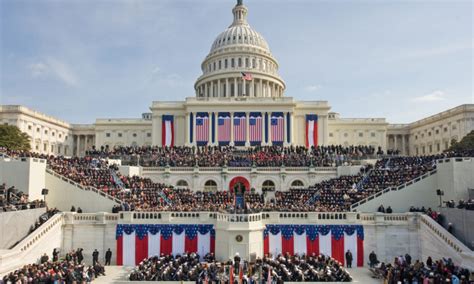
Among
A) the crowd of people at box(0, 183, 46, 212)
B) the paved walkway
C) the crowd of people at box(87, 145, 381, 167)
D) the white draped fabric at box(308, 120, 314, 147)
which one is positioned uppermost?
the white draped fabric at box(308, 120, 314, 147)

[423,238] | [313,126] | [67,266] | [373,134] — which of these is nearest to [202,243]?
[67,266]

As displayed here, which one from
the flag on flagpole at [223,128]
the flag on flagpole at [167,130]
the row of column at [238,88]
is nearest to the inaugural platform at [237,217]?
the flag on flagpole at [223,128]

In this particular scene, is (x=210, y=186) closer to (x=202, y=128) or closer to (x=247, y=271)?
(x=247, y=271)

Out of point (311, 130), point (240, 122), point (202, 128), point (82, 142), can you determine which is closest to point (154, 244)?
point (202, 128)

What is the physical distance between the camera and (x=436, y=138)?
92938 mm

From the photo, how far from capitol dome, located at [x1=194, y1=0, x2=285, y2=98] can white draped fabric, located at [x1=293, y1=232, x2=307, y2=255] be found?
214 feet

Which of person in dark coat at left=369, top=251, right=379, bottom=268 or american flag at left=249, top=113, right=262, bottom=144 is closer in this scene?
person in dark coat at left=369, top=251, right=379, bottom=268

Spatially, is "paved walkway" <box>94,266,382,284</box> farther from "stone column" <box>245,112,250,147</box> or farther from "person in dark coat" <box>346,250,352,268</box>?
"stone column" <box>245,112,250,147</box>

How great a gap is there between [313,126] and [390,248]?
173 ft

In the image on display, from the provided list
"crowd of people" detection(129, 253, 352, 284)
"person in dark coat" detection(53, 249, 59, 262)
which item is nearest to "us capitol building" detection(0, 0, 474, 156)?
"person in dark coat" detection(53, 249, 59, 262)

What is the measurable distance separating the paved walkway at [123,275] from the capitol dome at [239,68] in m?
68.2

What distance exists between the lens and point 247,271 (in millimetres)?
25812

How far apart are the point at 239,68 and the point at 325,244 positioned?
76.5 meters

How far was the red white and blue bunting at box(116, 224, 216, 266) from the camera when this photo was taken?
105ft
